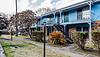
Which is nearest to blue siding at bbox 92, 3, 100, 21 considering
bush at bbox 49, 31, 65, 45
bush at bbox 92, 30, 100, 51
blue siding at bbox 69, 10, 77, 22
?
blue siding at bbox 69, 10, 77, 22

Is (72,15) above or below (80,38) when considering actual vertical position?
above

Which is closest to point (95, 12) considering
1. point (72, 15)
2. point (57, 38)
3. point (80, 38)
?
point (72, 15)

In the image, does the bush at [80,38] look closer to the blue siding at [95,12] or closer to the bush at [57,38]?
the bush at [57,38]

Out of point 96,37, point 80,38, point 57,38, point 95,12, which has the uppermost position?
point 95,12

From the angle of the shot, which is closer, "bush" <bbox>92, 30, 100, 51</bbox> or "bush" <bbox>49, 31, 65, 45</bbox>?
"bush" <bbox>92, 30, 100, 51</bbox>

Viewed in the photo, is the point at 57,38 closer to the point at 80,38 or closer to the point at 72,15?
the point at 80,38

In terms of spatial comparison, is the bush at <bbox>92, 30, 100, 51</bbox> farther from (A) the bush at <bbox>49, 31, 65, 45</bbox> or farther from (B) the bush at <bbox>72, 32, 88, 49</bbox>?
(A) the bush at <bbox>49, 31, 65, 45</bbox>

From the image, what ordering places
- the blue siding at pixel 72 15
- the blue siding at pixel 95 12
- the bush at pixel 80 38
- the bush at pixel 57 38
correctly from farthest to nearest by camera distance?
the blue siding at pixel 72 15
the blue siding at pixel 95 12
the bush at pixel 57 38
the bush at pixel 80 38

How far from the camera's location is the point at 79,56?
44.2 ft

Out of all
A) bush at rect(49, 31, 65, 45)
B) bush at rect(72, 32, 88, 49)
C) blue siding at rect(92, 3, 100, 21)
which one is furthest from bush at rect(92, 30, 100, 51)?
blue siding at rect(92, 3, 100, 21)

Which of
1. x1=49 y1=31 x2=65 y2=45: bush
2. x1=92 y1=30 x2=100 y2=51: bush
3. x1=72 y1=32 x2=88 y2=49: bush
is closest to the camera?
x1=92 y1=30 x2=100 y2=51: bush

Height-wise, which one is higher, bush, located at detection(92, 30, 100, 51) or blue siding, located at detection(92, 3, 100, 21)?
blue siding, located at detection(92, 3, 100, 21)

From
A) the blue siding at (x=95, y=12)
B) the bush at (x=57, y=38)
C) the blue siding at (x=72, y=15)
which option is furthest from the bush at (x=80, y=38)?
the blue siding at (x=72, y=15)

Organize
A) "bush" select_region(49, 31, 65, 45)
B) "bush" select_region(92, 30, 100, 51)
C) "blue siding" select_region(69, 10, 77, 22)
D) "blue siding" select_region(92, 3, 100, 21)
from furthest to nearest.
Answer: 1. "blue siding" select_region(69, 10, 77, 22)
2. "blue siding" select_region(92, 3, 100, 21)
3. "bush" select_region(49, 31, 65, 45)
4. "bush" select_region(92, 30, 100, 51)
